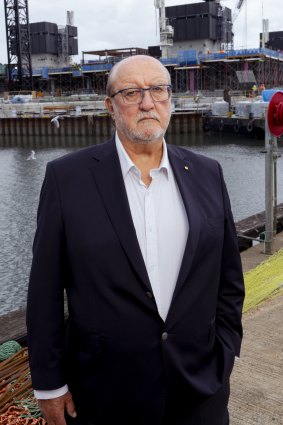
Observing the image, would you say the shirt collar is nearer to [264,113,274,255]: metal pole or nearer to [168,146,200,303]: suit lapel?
[168,146,200,303]: suit lapel

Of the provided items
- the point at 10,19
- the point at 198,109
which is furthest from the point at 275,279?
the point at 10,19

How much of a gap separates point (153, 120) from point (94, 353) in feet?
2.75

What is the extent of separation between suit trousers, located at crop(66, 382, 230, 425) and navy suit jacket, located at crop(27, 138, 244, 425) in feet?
0.12

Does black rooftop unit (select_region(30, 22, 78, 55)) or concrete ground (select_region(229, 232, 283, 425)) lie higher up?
black rooftop unit (select_region(30, 22, 78, 55))

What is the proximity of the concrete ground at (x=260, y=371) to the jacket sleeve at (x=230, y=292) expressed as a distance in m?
0.88

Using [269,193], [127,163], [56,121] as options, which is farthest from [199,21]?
[127,163]

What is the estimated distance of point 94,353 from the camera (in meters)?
1.87

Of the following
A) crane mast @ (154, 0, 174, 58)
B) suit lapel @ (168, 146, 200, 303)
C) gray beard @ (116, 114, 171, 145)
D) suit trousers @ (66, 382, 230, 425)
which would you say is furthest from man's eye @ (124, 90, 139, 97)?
crane mast @ (154, 0, 174, 58)

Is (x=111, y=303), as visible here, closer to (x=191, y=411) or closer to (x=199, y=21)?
(x=191, y=411)

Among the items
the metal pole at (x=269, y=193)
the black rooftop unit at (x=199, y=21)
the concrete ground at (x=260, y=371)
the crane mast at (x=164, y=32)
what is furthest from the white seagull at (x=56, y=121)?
the concrete ground at (x=260, y=371)

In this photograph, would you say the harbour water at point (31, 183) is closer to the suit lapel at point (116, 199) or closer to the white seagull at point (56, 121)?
the white seagull at point (56, 121)

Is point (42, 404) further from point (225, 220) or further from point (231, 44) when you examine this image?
point (231, 44)

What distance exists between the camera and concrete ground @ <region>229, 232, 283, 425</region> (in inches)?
111

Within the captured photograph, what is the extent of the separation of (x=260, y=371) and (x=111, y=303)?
1.74 m
